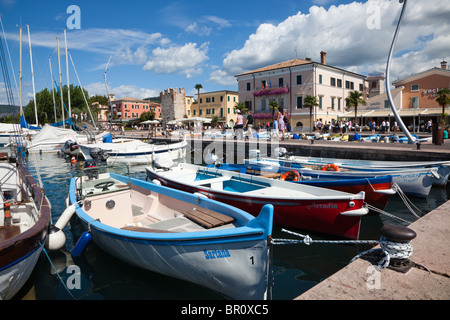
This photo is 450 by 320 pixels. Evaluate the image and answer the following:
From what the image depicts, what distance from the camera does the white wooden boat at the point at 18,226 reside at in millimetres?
4331

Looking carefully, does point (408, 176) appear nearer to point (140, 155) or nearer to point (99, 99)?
point (140, 155)

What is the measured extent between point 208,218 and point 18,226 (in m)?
3.76

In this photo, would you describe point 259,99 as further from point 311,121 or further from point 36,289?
point 36,289

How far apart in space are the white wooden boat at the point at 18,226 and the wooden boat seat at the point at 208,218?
267 cm

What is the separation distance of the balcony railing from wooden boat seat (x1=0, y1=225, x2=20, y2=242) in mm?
42516

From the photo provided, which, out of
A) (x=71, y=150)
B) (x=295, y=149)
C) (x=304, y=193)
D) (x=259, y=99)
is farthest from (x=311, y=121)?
(x=304, y=193)

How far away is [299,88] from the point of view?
43.5 metres

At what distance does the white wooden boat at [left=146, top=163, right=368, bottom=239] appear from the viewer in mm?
6768

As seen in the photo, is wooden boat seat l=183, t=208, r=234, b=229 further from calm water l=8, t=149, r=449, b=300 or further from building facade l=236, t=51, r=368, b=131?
building facade l=236, t=51, r=368, b=131

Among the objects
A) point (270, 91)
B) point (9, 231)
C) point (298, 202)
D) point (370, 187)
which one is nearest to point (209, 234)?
point (298, 202)

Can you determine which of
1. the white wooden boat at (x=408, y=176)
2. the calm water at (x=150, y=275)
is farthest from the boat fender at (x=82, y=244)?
the white wooden boat at (x=408, y=176)

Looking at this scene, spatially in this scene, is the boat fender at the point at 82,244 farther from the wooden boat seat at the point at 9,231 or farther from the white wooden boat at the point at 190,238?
the wooden boat seat at the point at 9,231
